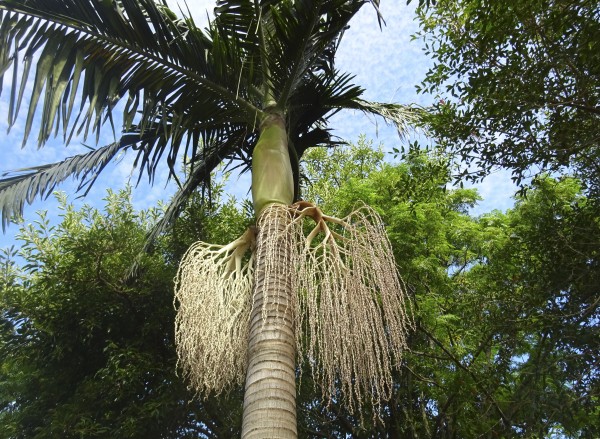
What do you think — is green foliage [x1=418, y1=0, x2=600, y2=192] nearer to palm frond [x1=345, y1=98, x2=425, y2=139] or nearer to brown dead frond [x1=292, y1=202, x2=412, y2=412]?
palm frond [x1=345, y1=98, x2=425, y2=139]

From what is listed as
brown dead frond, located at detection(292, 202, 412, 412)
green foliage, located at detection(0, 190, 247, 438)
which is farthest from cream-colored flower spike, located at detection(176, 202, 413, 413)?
green foliage, located at detection(0, 190, 247, 438)

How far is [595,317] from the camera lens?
6086 mm

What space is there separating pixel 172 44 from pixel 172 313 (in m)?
4.36

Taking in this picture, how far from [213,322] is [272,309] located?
55cm

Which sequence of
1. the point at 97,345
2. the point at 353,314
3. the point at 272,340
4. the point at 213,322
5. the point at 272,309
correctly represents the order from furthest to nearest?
the point at 97,345
the point at 213,322
the point at 353,314
the point at 272,309
the point at 272,340

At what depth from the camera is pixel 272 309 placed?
338 cm

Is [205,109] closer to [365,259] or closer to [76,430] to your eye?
[365,259]

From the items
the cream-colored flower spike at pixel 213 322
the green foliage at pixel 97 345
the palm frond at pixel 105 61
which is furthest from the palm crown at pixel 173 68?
Answer: the green foliage at pixel 97 345

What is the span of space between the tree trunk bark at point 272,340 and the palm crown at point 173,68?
1.29 m

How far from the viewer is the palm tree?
3.54 metres

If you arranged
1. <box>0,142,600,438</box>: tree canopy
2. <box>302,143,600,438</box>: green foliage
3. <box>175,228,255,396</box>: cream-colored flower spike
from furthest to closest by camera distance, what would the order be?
<box>0,142,600,438</box>: tree canopy, <box>302,143,600,438</box>: green foliage, <box>175,228,255,396</box>: cream-colored flower spike

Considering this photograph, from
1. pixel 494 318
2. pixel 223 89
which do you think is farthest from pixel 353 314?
pixel 494 318

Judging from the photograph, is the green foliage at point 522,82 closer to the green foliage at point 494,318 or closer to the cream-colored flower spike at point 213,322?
the green foliage at point 494,318

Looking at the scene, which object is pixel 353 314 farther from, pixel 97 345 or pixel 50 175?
pixel 97 345
